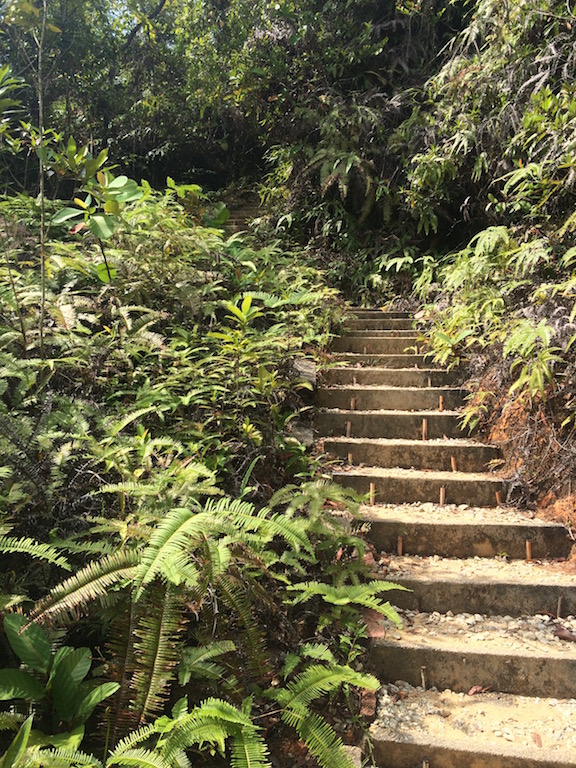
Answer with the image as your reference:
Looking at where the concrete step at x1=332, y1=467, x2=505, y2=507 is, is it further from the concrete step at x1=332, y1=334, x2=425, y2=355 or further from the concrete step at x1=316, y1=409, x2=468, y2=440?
the concrete step at x1=332, y1=334, x2=425, y2=355

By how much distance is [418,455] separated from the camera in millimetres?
3547

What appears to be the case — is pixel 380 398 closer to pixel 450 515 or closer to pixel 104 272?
pixel 450 515

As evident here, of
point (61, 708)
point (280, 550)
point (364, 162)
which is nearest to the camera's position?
point (61, 708)

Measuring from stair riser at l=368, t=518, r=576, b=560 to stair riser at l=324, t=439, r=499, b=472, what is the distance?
0.69m

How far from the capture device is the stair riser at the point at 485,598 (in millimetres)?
2459

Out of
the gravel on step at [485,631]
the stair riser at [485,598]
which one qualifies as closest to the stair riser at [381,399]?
the stair riser at [485,598]

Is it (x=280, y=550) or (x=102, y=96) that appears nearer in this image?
(x=280, y=550)

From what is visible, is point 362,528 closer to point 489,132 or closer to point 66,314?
point 66,314

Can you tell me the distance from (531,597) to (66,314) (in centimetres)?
323

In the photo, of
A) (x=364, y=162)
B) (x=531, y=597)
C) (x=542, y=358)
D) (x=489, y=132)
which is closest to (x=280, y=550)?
(x=531, y=597)

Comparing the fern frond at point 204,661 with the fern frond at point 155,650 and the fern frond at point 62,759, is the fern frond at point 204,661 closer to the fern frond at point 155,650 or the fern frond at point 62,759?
the fern frond at point 155,650

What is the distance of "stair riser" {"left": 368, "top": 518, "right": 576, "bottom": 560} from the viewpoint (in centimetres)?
280

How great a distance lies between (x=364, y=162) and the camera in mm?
7051

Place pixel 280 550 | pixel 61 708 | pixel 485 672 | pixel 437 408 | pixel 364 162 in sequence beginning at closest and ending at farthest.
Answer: pixel 61 708 → pixel 485 672 → pixel 280 550 → pixel 437 408 → pixel 364 162
